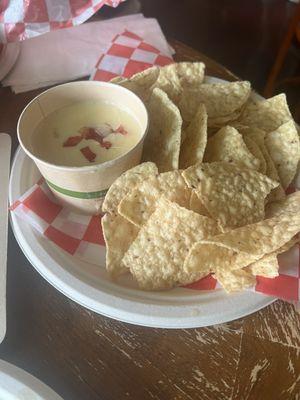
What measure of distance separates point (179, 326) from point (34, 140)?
0.49 metres

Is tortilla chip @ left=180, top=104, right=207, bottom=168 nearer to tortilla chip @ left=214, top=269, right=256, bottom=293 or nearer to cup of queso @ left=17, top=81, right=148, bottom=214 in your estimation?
cup of queso @ left=17, top=81, right=148, bottom=214

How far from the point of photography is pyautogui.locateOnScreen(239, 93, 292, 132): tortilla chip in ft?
3.47

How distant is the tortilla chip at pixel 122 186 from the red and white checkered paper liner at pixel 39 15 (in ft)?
1.72

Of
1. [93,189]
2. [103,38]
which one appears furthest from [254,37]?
[93,189]

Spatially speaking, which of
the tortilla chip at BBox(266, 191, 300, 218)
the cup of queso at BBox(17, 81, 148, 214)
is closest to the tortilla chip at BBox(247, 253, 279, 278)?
the tortilla chip at BBox(266, 191, 300, 218)

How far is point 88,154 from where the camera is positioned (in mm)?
935

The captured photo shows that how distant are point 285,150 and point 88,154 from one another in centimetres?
43

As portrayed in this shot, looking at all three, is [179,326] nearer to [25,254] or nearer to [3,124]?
[25,254]

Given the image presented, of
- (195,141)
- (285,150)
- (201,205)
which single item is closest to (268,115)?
(285,150)

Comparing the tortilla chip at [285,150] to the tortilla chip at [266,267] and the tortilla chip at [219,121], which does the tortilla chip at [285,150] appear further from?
the tortilla chip at [266,267]

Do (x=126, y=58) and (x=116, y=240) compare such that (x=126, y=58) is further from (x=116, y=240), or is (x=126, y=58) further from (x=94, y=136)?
(x=116, y=240)

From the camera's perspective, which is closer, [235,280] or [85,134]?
[235,280]

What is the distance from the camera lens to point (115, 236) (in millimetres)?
865

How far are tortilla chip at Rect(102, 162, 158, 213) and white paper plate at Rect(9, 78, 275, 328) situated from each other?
13cm
